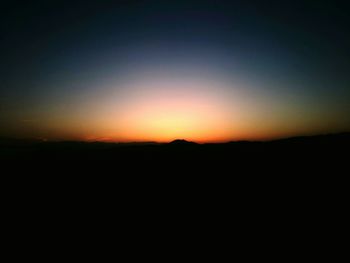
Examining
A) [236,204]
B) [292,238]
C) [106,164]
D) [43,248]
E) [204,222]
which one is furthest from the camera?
[106,164]

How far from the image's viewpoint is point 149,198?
1709 centimetres

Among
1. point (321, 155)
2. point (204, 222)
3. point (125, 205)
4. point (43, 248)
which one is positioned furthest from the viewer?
point (321, 155)

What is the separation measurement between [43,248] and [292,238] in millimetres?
11991

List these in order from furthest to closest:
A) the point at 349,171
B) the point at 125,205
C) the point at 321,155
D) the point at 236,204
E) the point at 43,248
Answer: the point at 321,155 → the point at 349,171 → the point at 125,205 → the point at 236,204 → the point at 43,248

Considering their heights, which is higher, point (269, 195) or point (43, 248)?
point (269, 195)

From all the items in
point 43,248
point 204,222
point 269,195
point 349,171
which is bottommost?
point 43,248

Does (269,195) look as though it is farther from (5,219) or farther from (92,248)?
(5,219)

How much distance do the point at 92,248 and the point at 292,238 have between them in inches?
372

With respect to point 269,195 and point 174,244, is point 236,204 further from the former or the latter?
point 174,244

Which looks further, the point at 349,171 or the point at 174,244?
the point at 349,171

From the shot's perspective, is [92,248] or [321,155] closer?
[92,248]

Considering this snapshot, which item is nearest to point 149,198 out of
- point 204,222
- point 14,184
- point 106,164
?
point 204,222

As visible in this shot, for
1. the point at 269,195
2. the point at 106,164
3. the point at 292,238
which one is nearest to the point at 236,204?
the point at 269,195

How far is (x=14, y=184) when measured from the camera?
23.6m
